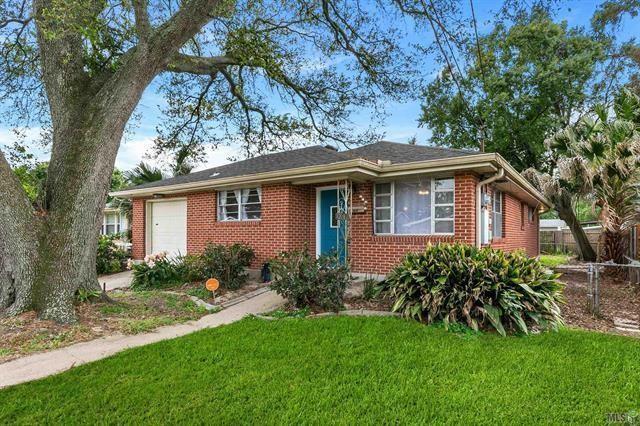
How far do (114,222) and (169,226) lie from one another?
325 inches

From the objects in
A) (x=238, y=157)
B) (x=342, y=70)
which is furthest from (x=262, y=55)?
(x=238, y=157)

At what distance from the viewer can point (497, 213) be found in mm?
10078

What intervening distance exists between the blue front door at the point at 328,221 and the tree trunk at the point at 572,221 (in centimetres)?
1059

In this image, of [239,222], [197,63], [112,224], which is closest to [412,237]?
[239,222]

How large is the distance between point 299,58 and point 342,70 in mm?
1177

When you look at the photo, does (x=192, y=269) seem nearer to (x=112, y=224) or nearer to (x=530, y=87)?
(x=112, y=224)

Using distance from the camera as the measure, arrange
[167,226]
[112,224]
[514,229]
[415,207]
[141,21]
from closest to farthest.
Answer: [141,21], [415,207], [514,229], [167,226], [112,224]

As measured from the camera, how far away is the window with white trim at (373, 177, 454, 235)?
800 cm

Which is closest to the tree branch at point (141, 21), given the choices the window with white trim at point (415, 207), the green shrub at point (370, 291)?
A: the window with white trim at point (415, 207)

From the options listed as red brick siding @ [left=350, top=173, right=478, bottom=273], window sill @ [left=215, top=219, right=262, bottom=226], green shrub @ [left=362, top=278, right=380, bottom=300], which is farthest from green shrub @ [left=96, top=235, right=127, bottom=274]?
green shrub @ [left=362, top=278, right=380, bottom=300]

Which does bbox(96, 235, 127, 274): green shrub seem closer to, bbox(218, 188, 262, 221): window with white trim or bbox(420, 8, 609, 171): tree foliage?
bbox(218, 188, 262, 221): window with white trim

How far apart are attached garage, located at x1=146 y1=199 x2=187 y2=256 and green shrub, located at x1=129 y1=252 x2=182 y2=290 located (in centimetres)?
238

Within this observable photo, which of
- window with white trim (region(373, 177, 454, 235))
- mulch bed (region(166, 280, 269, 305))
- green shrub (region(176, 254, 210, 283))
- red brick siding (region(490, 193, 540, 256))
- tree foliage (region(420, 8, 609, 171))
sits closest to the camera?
mulch bed (region(166, 280, 269, 305))

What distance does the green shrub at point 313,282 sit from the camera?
20.4 feet
